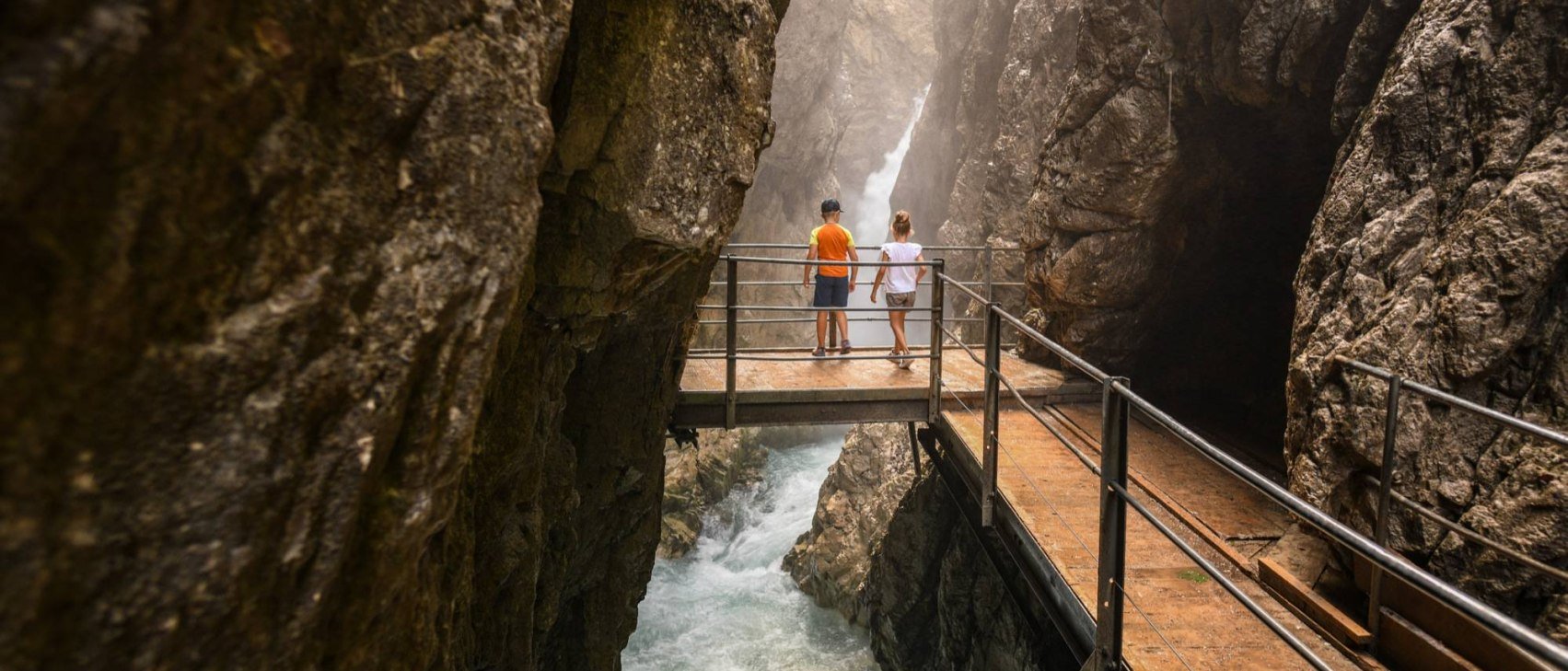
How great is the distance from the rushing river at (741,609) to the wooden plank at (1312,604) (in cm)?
888

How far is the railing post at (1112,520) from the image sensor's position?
3406 mm

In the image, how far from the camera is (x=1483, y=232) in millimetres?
4160

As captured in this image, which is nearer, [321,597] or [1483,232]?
[321,597]

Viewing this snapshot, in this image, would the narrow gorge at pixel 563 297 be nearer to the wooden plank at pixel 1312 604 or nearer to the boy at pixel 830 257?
the wooden plank at pixel 1312 604

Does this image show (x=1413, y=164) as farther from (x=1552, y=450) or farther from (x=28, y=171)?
(x=28, y=171)

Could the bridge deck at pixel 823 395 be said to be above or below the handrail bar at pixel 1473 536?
below

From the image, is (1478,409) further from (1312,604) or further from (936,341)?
(936,341)

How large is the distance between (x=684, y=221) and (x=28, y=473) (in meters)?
3.53

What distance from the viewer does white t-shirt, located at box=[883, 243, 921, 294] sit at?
8.42 metres

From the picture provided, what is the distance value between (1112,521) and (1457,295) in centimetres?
209

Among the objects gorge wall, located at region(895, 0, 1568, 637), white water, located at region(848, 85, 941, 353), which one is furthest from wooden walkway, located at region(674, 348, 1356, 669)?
white water, located at region(848, 85, 941, 353)

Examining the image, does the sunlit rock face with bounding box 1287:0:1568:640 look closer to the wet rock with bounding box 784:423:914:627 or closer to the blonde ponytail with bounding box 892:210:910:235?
the blonde ponytail with bounding box 892:210:910:235

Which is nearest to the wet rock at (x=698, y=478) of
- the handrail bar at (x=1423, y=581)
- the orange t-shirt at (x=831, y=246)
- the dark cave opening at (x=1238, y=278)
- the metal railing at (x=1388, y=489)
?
the orange t-shirt at (x=831, y=246)

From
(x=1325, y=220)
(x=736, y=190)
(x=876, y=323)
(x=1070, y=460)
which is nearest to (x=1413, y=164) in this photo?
(x=1325, y=220)
